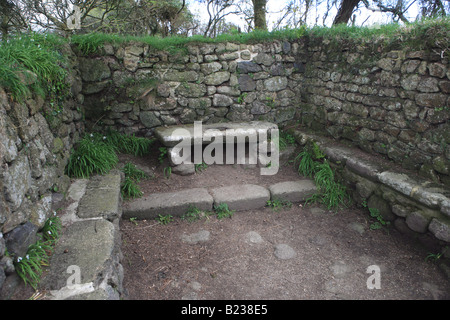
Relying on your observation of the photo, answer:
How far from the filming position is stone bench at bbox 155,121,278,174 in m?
3.85

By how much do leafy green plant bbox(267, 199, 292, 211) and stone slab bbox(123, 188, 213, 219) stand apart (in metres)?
0.76

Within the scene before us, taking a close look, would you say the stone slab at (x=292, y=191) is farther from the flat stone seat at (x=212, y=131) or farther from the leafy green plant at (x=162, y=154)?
the leafy green plant at (x=162, y=154)

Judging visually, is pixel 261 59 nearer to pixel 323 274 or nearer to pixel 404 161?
pixel 404 161

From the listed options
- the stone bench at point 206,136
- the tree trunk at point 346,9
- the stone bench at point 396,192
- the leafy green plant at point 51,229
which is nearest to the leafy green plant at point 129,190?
the stone bench at point 206,136

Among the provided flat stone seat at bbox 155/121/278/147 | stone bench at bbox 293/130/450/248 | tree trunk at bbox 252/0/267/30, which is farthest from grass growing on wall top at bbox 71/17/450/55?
tree trunk at bbox 252/0/267/30

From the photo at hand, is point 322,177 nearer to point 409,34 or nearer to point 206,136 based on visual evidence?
point 206,136

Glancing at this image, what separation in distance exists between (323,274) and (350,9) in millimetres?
6332

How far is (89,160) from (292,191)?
2.43 meters

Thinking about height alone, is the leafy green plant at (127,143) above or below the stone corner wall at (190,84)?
below

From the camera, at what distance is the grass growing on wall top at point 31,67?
2.04 meters

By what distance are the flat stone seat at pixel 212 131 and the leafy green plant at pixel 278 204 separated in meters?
1.06

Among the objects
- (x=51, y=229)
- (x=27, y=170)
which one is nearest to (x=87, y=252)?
(x=51, y=229)

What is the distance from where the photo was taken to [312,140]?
13.9 ft

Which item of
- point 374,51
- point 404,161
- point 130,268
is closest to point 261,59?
point 374,51
